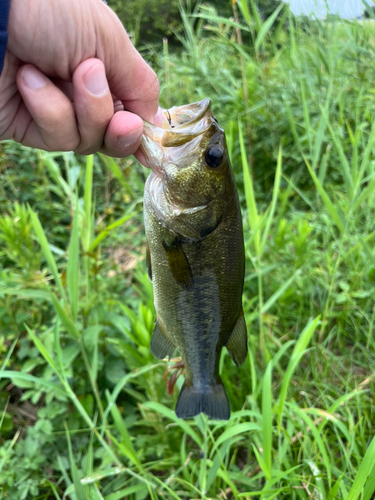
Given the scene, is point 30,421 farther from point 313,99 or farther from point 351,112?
point 351,112

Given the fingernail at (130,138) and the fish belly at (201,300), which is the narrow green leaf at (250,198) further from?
the fingernail at (130,138)

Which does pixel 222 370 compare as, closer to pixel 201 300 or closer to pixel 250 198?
pixel 201 300

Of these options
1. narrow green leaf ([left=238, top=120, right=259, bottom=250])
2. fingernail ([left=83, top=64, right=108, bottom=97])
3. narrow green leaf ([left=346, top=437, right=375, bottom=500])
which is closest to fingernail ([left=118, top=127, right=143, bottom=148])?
fingernail ([left=83, top=64, right=108, bottom=97])

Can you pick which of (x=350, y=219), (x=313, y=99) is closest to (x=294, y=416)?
(x=350, y=219)

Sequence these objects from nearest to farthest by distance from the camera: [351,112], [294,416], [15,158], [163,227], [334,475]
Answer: [163,227] → [334,475] → [294,416] → [351,112] → [15,158]

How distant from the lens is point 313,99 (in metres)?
2.92

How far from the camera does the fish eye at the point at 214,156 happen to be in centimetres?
128

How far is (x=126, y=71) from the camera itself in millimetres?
1329

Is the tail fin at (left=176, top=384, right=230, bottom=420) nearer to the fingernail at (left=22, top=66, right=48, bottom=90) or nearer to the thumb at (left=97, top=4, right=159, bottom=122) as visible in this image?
the thumb at (left=97, top=4, right=159, bottom=122)

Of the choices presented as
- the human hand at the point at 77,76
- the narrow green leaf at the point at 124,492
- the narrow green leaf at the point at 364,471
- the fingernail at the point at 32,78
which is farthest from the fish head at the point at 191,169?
the narrow green leaf at the point at 124,492

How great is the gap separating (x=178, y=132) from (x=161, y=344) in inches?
37.7

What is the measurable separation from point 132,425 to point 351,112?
3323mm

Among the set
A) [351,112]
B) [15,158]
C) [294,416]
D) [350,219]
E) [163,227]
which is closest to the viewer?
[163,227]

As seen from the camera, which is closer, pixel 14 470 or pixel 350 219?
pixel 14 470
